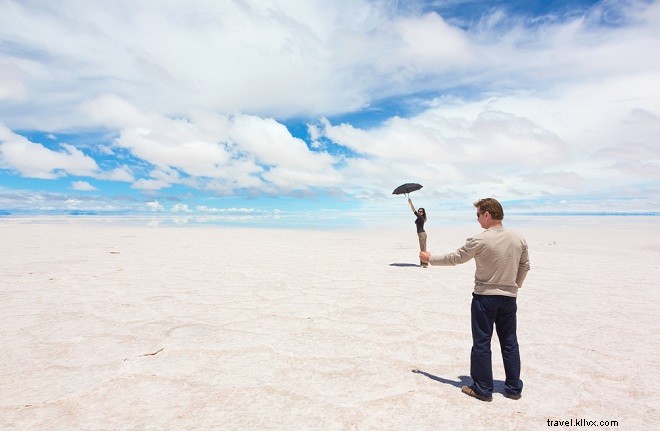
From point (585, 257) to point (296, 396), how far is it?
16.4 meters

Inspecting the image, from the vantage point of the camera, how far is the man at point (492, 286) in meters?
3.75

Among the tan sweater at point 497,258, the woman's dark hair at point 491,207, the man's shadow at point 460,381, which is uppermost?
the woman's dark hair at point 491,207

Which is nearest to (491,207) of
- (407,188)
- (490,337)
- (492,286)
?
(492,286)

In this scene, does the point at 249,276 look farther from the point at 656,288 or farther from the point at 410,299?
the point at 656,288

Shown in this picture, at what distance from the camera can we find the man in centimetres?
375

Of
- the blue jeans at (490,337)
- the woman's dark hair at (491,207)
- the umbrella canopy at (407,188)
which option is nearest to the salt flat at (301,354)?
the blue jeans at (490,337)

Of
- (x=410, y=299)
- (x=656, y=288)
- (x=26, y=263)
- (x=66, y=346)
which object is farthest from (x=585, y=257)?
(x=26, y=263)

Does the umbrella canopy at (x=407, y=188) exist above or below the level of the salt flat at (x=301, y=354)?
above

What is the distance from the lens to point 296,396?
391cm

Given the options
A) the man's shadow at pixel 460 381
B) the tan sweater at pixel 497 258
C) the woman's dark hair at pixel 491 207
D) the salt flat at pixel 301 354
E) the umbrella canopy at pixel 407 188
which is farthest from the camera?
the umbrella canopy at pixel 407 188

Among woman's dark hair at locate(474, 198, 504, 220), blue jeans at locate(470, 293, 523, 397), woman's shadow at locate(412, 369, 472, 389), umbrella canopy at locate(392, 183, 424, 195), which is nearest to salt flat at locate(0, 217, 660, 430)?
woman's shadow at locate(412, 369, 472, 389)

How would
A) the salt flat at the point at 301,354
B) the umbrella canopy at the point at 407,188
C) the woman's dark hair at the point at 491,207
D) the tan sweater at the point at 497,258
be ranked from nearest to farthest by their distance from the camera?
the salt flat at the point at 301,354, the tan sweater at the point at 497,258, the woman's dark hair at the point at 491,207, the umbrella canopy at the point at 407,188

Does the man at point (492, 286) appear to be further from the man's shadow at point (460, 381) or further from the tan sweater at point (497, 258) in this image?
the man's shadow at point (460, 381)

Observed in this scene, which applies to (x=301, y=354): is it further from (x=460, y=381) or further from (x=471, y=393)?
(x=471, y=393)
